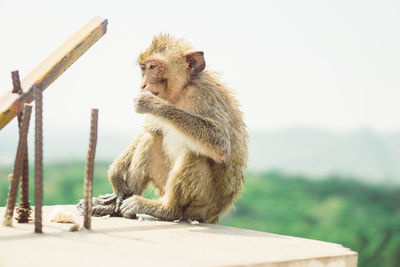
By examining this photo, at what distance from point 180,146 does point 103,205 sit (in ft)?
3.14

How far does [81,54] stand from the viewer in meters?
4.26

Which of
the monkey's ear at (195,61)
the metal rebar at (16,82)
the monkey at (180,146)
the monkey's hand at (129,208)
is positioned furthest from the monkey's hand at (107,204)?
the metal rebar at (16,82)

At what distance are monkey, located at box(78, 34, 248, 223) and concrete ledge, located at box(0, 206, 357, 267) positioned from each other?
385mm

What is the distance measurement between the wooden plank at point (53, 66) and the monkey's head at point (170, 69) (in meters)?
0.71

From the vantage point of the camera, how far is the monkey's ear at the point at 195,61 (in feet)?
16.6

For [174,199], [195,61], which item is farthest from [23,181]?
[195,61]

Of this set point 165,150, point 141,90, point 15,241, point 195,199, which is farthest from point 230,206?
point 15,241

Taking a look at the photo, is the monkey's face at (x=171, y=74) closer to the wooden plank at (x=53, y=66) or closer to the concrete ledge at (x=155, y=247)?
the wooden plank at (x=53, y=66)

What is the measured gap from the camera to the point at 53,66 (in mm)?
3959

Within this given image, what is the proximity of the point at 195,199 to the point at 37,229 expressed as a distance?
61.4 inches

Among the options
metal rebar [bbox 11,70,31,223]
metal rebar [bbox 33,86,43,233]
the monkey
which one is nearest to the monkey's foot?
the monkey

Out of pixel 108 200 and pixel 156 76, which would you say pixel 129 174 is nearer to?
pixel 108 200

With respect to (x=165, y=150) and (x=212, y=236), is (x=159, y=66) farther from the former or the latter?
(x=212, y=236)

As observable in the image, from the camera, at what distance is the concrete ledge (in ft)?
9.59
